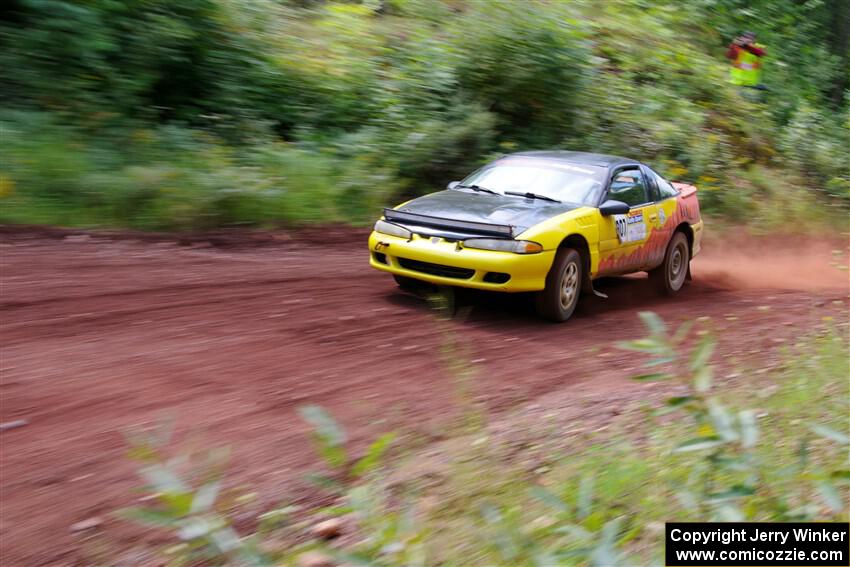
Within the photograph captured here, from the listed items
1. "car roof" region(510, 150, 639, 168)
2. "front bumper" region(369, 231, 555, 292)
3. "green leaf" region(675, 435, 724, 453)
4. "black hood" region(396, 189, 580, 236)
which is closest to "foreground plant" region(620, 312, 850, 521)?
"green leaf" region(675, 435, 724, 453)

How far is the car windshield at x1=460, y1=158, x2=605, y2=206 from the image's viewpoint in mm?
8836

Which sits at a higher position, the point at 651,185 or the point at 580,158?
the point at 580,158

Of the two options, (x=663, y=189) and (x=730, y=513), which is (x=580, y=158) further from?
(x=730, y=513)

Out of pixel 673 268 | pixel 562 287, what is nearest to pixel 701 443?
pixel 562 287

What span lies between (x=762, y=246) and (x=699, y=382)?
13.4 metres

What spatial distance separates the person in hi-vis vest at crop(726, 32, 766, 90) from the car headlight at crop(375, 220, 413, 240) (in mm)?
17010

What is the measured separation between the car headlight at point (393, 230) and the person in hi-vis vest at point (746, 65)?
55.8ft

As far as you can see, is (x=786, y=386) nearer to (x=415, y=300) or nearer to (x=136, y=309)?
(x=415, y=300)

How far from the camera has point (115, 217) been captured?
31.2 ft

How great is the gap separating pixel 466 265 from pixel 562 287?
1098 mm

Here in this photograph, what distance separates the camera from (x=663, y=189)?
34.0 ft

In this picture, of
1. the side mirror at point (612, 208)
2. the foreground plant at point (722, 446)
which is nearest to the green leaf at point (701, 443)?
the foreground plant at point (722, 446)

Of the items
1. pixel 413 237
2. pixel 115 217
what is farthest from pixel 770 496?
pixel 115 217

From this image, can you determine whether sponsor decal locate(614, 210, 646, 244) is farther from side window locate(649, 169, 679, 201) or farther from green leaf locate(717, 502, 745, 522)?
green leaf locate(717, 502, 745, 522)
